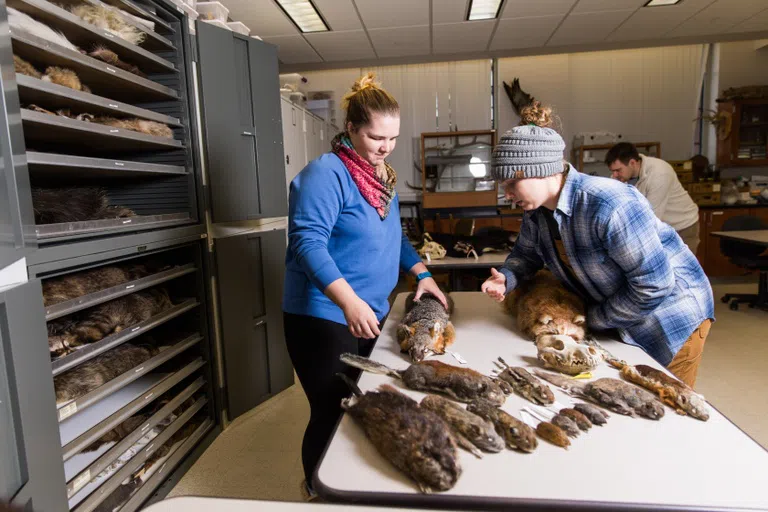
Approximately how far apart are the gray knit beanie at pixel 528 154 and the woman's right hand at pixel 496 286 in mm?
436

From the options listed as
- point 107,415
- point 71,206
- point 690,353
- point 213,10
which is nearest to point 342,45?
point 213,10

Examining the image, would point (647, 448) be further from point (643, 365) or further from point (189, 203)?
point (189, 203)

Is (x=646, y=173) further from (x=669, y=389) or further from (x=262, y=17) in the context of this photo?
(x=262, y=17)

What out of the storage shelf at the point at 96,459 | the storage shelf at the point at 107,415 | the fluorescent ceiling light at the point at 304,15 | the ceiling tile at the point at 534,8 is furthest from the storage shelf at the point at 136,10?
→ the ceiling tile at the point at 534,8

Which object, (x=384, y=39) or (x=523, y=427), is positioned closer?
(x=523, y=427)

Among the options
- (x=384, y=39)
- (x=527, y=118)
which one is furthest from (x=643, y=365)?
(x=384, y=39)

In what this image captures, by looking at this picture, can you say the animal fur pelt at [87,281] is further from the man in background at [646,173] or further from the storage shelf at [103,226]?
the man in background at [646,173]

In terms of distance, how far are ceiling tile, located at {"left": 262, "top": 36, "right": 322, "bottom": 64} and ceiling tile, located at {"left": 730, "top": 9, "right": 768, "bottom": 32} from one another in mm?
4790

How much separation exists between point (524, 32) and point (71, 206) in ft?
16.1

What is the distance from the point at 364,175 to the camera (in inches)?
55.7

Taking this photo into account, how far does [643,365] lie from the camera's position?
1.10 meters

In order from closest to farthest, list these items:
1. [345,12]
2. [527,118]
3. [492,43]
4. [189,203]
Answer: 1. [527,118]
2. [189,203]
3. [345,12]
4. [492,43]

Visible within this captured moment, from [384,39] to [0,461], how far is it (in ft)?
16.5

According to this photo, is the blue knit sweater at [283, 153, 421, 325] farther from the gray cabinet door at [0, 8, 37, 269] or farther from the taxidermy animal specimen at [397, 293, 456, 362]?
the gray cabinet door at [0, 8, 37, 269]
